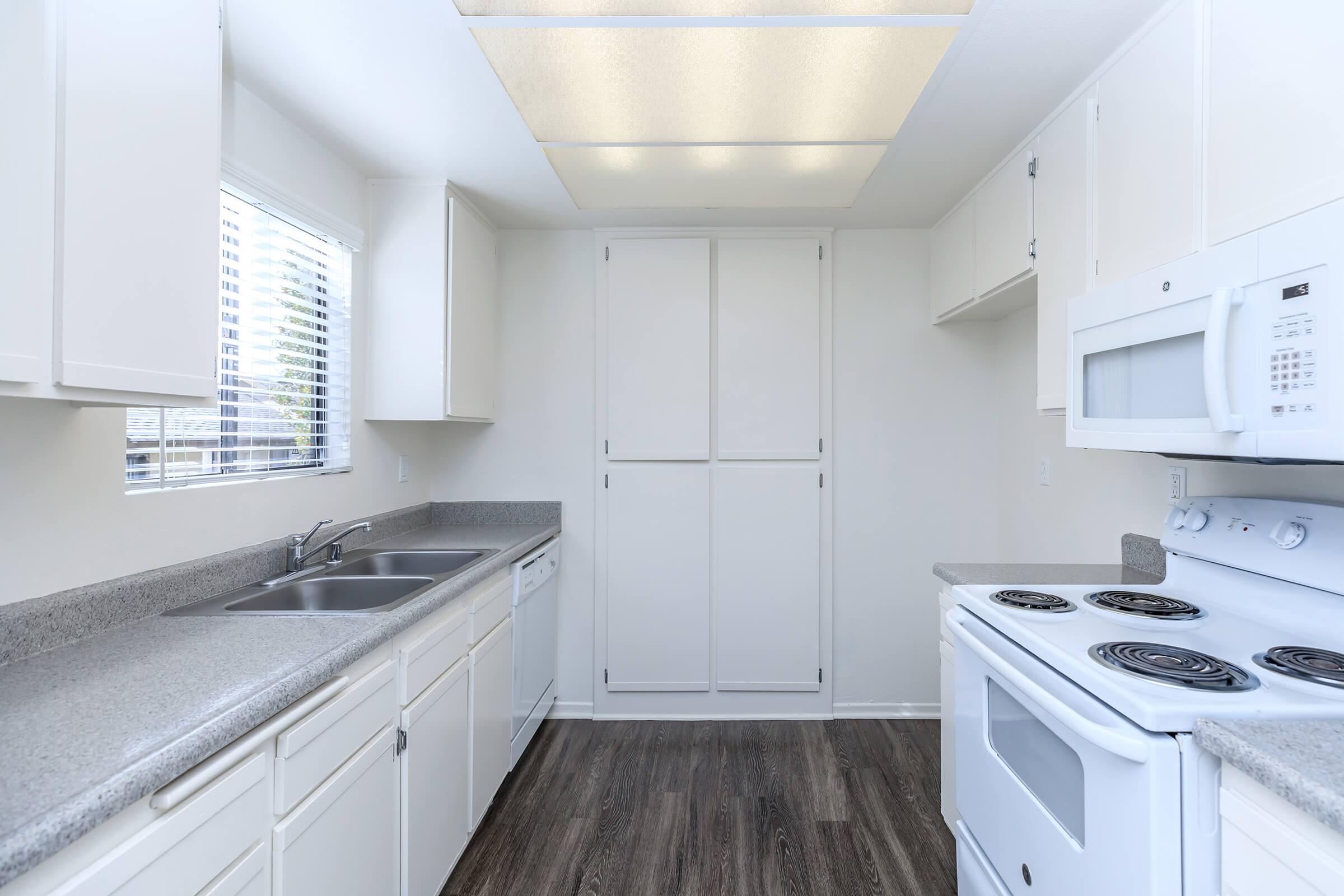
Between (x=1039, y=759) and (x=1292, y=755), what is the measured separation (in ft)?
1.70

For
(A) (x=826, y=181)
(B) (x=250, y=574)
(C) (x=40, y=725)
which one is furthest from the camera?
(A) (x=826, y=181)

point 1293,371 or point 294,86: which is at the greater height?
point 294,86

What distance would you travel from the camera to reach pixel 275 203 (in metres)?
1.88

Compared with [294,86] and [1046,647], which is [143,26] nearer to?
[294,86]

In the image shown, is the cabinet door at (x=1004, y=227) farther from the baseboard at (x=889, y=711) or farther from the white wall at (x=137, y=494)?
the white wall at (x=137, y=494)

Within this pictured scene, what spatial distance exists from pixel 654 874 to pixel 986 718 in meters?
1.16

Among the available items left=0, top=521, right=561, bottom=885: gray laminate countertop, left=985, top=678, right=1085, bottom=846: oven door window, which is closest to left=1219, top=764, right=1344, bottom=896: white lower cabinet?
left=985, top=678, right=1085, bottom=846: oven door window

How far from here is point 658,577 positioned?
2.97m

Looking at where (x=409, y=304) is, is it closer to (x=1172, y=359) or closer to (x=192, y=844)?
(x=192, y=844)

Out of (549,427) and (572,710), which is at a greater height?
(549,427)

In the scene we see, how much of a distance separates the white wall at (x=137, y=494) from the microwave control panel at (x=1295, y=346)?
7.76 ft

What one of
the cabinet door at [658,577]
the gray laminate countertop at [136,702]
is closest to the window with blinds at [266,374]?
the gray laminate countertop at [136,702]

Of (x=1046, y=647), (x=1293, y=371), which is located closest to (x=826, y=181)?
(x=1293, y=371)

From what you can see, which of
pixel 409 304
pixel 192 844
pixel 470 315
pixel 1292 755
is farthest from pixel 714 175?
pixel 192 844
